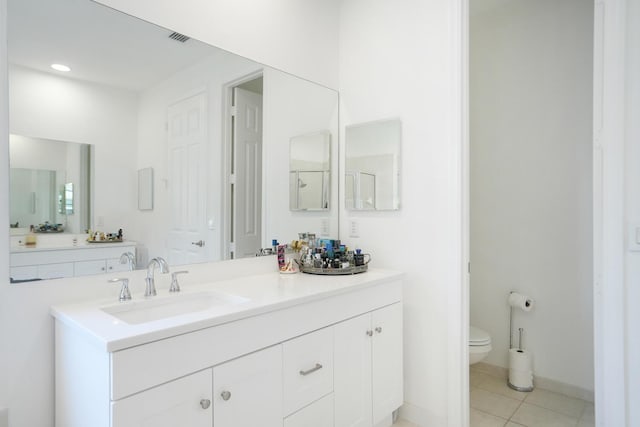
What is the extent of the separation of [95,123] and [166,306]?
0.81 m

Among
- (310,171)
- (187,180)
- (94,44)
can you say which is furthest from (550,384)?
(94,44)

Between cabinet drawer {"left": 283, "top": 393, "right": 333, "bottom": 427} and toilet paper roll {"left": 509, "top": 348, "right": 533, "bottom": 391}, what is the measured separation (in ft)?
5.32

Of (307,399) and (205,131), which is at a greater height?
(205,131)

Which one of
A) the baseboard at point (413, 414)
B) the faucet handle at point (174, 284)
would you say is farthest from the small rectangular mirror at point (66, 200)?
the baseboard at point (413, 414)

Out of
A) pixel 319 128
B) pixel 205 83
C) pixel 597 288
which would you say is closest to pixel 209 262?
pixel 205 83

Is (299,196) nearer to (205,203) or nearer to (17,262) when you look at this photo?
(205,203)

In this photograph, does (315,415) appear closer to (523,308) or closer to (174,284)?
(174,284)

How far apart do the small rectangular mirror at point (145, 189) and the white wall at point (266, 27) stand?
670 millimetres

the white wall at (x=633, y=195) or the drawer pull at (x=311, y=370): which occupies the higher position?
the white wall at (x=633, y=195)

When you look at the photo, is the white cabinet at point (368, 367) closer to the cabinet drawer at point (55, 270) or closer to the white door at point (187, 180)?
the white door at point (187, 180)

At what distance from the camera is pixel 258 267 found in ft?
6.74

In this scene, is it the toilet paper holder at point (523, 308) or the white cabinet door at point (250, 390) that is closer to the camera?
the white cabinet door at point (250, 390)

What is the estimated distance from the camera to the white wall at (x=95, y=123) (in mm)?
1296

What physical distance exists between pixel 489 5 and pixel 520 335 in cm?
252
